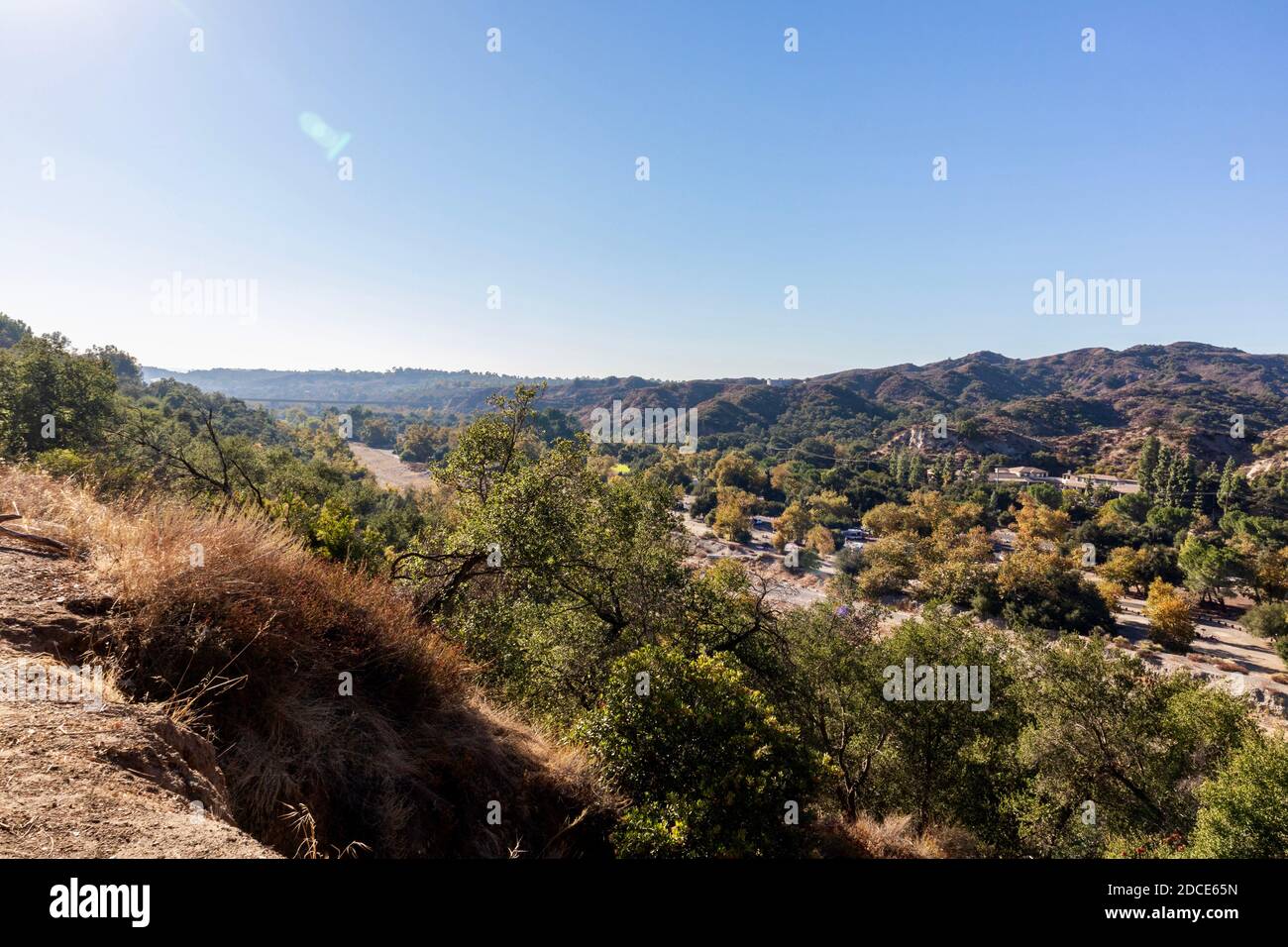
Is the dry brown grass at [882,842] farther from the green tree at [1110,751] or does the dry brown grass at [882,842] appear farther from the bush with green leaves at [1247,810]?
the bush with green leaves at [1247,810]

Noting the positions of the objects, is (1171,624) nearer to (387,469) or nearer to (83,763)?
(83,763)

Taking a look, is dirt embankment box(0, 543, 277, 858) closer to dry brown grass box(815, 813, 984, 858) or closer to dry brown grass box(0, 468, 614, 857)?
dry brown grass box(0, 468, 614, 857)

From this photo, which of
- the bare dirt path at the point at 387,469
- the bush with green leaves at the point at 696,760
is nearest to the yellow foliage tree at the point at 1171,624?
the bush with green leaves at the point at 696,760

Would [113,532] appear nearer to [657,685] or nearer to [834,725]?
[657,685]

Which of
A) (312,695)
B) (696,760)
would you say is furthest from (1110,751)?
(312,695)

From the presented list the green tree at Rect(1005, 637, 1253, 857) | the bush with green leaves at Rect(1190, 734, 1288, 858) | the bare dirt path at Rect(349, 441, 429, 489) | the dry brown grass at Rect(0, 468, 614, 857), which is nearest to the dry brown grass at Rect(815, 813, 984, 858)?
the dry brown grass at Rect(0, 468, 614, 857)
